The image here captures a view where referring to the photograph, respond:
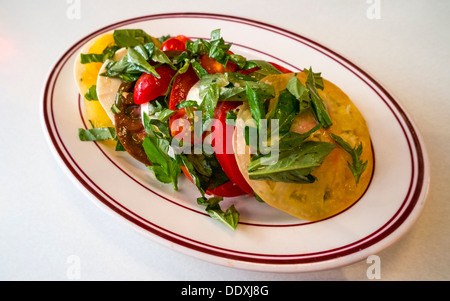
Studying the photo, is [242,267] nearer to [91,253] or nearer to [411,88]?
[91,253]

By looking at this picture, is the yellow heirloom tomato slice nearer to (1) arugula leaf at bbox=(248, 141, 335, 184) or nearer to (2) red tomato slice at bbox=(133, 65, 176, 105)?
(1) arugula leaf at bbox=(248, 141, 335, 184)

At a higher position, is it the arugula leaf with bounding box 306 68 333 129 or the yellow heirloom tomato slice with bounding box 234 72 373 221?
the arugula leaf with bounding box 306 68 333 129

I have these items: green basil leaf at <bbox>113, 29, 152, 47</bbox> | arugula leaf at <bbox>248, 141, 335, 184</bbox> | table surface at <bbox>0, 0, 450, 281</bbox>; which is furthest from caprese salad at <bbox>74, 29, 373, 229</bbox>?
table surface at <bbox>0, 0, 450, 281</bbox>

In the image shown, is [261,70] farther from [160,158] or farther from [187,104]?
[160,158]

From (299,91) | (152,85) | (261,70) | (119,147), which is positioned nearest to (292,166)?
(299,91)

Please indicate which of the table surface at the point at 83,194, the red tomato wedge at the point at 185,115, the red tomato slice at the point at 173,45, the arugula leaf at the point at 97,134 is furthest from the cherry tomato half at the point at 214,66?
the table surface at the point at 83,194

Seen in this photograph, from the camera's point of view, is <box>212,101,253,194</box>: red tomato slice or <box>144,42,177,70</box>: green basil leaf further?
<box>144,42,177,70</box>: green basil leaf
